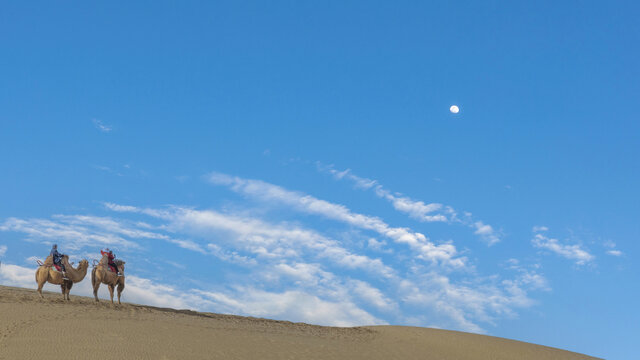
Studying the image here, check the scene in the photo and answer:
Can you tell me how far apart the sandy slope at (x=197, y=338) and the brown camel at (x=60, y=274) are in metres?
1.23

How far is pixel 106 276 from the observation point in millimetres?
30500

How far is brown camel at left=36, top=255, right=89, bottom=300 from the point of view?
30.1m

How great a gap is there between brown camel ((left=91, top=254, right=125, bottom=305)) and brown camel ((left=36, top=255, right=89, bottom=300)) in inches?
40.7

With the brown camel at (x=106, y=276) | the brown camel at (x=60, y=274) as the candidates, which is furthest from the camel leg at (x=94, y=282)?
the brown camel at (x=60, y=274)

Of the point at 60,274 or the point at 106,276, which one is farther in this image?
the point at 106,276

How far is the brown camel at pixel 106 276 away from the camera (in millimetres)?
30375

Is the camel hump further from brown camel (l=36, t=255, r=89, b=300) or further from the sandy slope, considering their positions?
the sandy slope

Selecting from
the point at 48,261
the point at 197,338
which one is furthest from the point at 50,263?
the point at 197,338

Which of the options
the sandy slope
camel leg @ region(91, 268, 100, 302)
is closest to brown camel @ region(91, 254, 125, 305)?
camel leg @ region(91, 268, 100, 302)

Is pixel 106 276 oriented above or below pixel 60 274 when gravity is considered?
above

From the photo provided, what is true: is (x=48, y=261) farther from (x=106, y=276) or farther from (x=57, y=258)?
(x=106, y=276)

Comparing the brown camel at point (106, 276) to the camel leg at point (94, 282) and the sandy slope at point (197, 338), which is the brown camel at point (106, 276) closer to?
the camel leg at point (94, 282)

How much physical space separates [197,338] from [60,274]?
9609mm

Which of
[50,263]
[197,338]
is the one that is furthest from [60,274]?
[197,338]
